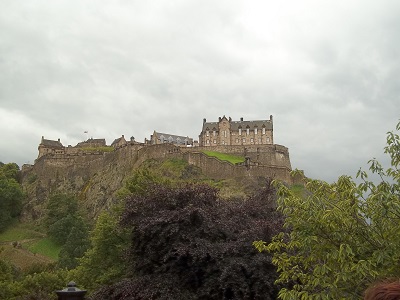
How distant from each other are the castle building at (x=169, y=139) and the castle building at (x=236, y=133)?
6014 mm

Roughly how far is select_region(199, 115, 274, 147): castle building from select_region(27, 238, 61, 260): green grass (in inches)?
1544

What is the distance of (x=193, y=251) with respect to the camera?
61.7 feet

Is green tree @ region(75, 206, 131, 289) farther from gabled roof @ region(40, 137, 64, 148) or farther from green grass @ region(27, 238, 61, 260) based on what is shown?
gabled roof @ region(40, 137, 64, 148)

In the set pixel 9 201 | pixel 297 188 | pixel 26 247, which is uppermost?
pixel 297 188

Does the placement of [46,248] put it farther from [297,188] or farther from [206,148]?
[297,188]

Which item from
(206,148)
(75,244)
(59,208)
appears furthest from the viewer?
(206,148)

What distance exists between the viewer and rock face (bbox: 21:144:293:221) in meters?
67.6

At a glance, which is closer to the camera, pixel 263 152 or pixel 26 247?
pixel 26 247

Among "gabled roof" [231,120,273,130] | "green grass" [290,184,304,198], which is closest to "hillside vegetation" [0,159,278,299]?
"green grass" [290,184,304,198]

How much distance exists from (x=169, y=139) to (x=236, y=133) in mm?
15967

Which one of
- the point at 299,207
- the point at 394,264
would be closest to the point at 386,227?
the point at 394,264

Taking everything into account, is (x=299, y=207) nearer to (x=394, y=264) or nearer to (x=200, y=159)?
(x=394, y=264)

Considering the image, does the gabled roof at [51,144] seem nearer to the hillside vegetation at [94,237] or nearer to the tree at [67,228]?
the hillside vegetation at [94,237]

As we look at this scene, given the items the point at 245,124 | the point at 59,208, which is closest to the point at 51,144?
the point at 59,208
